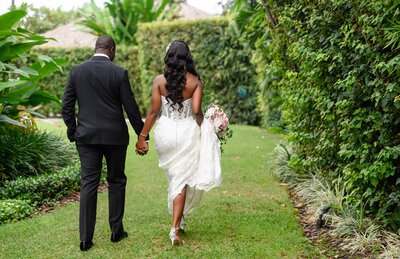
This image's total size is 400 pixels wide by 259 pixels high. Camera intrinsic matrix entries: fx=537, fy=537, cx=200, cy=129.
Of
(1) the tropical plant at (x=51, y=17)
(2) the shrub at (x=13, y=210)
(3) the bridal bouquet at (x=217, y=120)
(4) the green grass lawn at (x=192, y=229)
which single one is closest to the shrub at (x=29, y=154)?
(2) the shrub at (x=13, y=210)

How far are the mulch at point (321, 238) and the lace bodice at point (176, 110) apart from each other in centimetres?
176

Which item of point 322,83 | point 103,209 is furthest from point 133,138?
point 322,83

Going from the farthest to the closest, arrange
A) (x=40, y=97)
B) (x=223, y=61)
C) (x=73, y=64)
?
(x=73, y=64), (x=223, y=61), (x=40, y=97)

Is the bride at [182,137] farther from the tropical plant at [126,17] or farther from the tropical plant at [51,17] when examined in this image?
the tropical plant at [51,17]

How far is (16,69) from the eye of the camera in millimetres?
7141

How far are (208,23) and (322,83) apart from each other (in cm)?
1188

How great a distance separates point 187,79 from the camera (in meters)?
4.98

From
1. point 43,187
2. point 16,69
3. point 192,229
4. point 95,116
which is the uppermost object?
point 95,116

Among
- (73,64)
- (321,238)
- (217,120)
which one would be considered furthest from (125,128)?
(73,64)

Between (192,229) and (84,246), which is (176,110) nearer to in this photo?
(192,229)

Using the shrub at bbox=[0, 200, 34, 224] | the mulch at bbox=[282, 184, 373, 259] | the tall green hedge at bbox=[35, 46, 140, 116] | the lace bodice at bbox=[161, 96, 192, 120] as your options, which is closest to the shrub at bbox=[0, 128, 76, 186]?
the shrub at bbox=[0, 200, 34, 224]

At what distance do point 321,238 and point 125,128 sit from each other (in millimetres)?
2253

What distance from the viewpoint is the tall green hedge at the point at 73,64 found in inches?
779

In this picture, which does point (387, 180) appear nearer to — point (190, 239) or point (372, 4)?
point (372, 4)
